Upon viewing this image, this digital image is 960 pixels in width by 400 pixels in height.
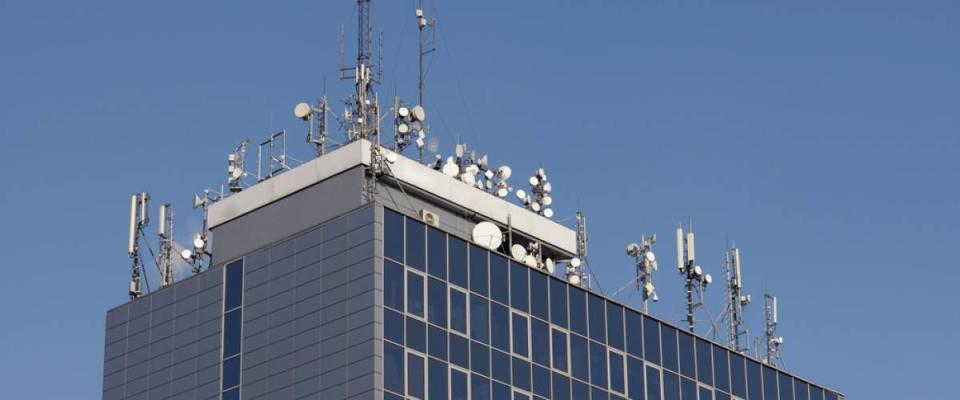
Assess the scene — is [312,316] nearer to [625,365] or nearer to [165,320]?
[165,320]

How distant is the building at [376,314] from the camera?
9681 cm

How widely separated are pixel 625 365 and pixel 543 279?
655 cm

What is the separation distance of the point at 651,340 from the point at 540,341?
8.94m

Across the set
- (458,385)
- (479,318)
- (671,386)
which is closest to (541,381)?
(479,318)

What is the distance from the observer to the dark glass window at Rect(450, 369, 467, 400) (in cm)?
9850

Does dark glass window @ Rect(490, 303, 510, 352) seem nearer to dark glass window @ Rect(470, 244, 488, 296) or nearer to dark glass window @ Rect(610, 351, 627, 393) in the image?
dark glass window @ Rect(470, 244, 488, 296)

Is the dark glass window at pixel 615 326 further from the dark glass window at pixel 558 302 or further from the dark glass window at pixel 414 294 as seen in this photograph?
the dark glass window at pixel 414 294

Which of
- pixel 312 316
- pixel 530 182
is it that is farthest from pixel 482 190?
pixel 312 316

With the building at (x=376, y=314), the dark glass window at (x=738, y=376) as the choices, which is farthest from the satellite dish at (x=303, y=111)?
the dark glass window at (x=738, y=376)

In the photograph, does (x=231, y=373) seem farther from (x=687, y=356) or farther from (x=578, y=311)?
(x=687, y=356)

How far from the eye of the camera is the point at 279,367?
98.4 metres

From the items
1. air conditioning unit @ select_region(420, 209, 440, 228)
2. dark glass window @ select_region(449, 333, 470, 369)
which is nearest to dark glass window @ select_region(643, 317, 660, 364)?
air conditioning unit @ select_region(420, 209, 440, 228)

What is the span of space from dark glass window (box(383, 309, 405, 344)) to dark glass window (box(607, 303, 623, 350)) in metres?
14.9

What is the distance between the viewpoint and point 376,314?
314 feet
